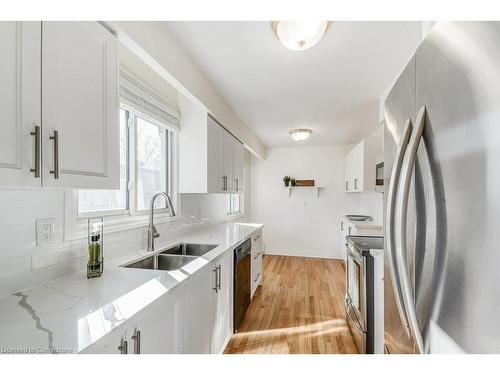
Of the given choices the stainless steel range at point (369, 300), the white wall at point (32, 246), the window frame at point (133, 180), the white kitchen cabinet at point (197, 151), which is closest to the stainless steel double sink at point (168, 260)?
the white wall at point (32, 246)

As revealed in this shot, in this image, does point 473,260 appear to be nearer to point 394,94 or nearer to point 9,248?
point 394,94

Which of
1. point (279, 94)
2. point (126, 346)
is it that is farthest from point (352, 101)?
point (126, 346)

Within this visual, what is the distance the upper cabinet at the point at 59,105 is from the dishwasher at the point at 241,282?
146 centimetres

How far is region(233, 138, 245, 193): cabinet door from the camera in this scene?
331 cm

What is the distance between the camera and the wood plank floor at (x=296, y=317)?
2.20 metres

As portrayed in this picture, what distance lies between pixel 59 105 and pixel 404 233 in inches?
46.8

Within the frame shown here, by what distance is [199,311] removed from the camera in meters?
1.58

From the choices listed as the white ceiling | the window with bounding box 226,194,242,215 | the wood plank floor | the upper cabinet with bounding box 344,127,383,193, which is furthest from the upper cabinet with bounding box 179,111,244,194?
the upper cabinet with bounding box 344,127,383,193

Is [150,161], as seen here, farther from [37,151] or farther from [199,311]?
[37,151]

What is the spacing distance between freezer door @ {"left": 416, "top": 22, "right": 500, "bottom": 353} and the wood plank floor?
194 centimetres

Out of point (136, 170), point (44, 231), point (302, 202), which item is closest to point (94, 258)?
point (44, 231)

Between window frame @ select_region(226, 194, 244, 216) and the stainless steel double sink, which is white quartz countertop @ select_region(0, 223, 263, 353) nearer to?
the stainless steel double sink

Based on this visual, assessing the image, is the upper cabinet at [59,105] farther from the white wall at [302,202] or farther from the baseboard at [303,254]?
the baseboard at [303,254]

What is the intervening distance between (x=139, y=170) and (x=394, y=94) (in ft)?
6.31
